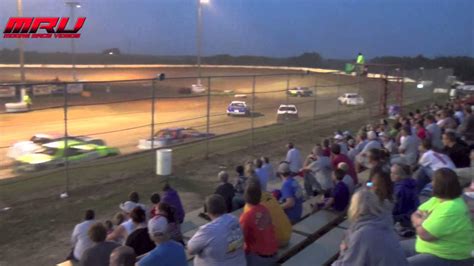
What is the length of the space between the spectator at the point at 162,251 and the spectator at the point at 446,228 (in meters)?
2.04

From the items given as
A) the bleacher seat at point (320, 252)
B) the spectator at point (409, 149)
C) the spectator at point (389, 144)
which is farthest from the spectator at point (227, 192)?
the spectator at point (389, 144)

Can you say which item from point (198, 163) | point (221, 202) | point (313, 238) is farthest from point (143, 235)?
point (198, 163)

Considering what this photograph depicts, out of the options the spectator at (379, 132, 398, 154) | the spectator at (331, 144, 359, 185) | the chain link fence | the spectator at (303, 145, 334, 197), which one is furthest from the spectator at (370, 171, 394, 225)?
the chain link fence

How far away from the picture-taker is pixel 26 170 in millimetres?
13531

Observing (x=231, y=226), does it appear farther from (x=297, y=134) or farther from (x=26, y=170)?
(x=297, y=134)

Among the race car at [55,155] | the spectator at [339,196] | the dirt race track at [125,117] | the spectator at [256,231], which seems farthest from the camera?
the dirt race track at [125,117]

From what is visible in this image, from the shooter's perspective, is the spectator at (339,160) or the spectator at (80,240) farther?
the spectator at (339,160)

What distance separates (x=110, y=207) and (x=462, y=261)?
7.80 meters

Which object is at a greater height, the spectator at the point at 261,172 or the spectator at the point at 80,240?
the spectator at the point at 261,172

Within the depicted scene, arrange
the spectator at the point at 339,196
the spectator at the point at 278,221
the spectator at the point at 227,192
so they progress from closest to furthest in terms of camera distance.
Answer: the spectator at the point at 278,221
the spectator at the point at 339,196
the spectator at the point at 227,192

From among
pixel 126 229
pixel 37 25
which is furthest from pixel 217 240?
pixel 37 25

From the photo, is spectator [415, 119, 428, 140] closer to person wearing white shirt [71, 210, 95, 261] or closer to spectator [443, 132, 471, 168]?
spectator [443, 132, 471, 168]

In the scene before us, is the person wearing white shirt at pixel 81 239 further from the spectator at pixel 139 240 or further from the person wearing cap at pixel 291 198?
the person wearing cap at pixel 291 198

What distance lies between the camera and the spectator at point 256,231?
Result: 182 inches
